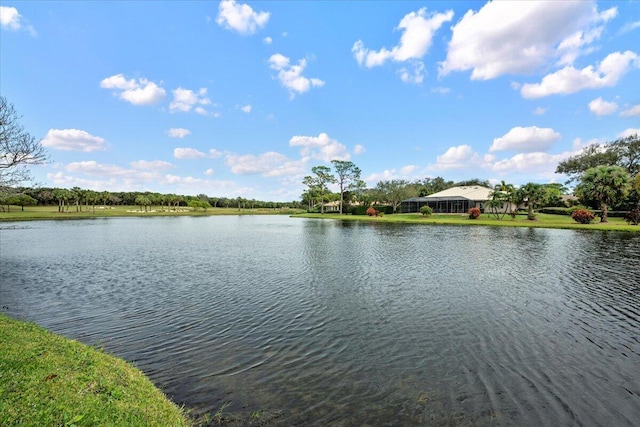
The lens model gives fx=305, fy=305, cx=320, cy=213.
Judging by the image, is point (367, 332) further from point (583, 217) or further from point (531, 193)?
point (531, 193)

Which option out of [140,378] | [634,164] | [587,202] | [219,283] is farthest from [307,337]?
[634,164]

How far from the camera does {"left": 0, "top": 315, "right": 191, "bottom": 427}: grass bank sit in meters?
4.00

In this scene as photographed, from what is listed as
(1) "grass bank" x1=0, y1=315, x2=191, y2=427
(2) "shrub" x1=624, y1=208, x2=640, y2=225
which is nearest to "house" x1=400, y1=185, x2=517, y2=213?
(2) "shrub" x1=624, y1=208, x2=640, y2=225

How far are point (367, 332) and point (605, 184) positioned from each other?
5277cm

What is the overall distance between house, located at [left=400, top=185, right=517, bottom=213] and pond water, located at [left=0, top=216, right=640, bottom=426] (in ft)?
168

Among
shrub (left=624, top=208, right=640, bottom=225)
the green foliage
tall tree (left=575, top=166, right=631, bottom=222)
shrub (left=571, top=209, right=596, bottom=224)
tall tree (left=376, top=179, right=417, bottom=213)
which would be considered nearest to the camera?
shrub (left=624, top=208, right=640, bottom=225)

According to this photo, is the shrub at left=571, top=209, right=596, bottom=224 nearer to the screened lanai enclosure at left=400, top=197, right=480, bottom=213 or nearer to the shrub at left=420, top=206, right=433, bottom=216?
the shrub at left=420, top=206, right=433, bottom=216

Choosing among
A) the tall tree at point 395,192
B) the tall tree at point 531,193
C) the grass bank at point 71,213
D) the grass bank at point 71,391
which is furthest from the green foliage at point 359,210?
the grass bank at point 71,391

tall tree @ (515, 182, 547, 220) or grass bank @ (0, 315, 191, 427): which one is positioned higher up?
tall tree @ (515, 182, 547, 220)

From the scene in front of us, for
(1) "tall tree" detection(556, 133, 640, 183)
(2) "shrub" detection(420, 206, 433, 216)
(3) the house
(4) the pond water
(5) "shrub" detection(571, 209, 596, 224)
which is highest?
(1) "tall tree" detection(556, 133, 640, 183)

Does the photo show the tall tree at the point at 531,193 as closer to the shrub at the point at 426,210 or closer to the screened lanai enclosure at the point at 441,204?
the shrub at the point at 426,210

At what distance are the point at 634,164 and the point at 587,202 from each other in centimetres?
1618

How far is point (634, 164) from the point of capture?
61.2m

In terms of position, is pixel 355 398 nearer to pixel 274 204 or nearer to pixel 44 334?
pixel 44 334
